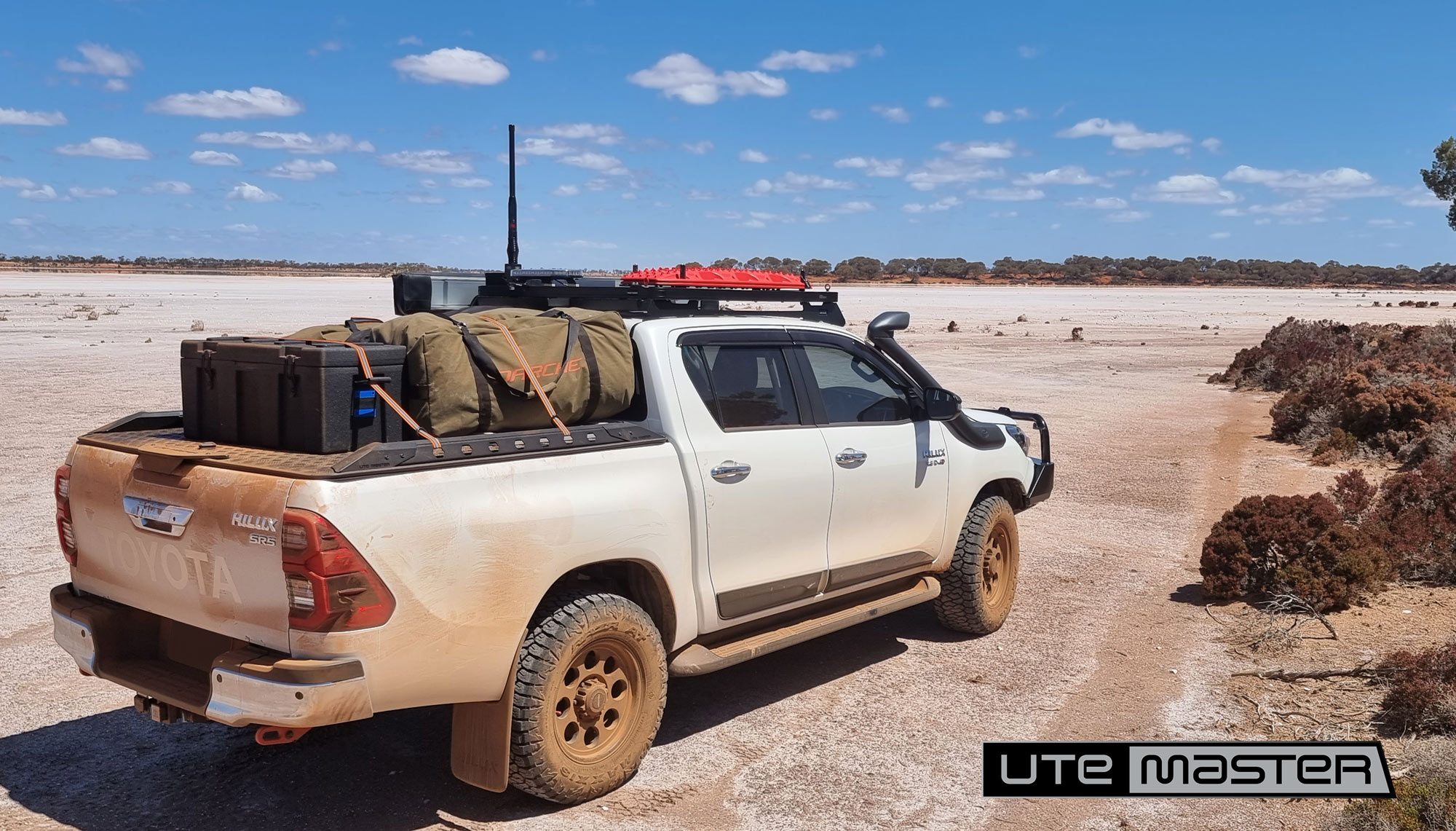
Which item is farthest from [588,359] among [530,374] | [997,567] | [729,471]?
[997,567]

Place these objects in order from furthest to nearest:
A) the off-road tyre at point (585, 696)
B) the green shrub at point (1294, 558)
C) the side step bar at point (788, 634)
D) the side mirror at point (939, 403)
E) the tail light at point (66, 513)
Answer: the green shrub at point (1294, 558)
the side mirror at point (939, 403)
the side step bar at point (788, 634)
the tail light at point (66, 513)
the off-road tyre at point (585, 696)

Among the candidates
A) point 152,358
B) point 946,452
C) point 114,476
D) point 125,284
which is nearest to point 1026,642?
point 946,452

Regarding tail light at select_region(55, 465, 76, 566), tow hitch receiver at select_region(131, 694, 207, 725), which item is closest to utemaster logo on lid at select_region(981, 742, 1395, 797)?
tow hitch receiver at select_region(131, 694, 207, 725)

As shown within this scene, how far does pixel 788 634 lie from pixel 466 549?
78.0 inches

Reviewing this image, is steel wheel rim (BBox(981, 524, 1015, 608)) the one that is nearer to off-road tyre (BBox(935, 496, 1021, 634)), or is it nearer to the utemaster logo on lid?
off-road tyre (BBox(935, 496, 1021, 634))

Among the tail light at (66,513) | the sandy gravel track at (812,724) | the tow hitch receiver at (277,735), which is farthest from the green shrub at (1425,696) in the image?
the tail light at (66,513)

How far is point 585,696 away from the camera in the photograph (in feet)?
15.4

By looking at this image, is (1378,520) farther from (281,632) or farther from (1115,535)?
(281,632)

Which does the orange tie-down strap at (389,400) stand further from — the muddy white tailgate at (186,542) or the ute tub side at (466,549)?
the muddy white tailgate at (186,542)

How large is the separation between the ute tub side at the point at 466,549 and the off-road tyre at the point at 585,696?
0.38 ft

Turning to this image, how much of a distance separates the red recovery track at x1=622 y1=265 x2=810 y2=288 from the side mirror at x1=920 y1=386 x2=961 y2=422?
35.6 inches

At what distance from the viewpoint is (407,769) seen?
5051 mm

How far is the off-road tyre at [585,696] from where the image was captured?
4449 mm

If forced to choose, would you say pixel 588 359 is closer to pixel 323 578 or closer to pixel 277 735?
pixel 323 578
